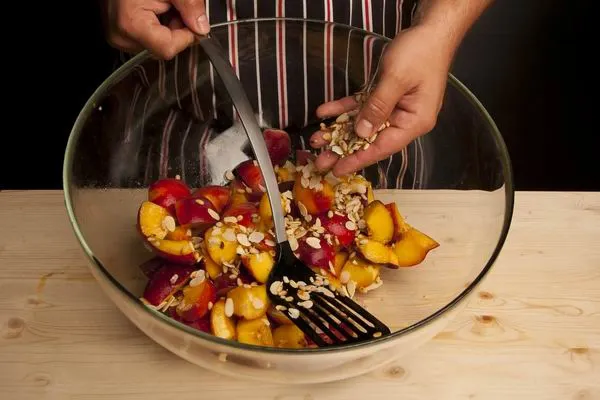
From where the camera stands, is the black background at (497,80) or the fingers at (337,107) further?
the black background at (497,80)

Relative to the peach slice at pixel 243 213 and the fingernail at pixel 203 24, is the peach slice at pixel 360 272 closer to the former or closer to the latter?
the peach slice at pixel 243 213

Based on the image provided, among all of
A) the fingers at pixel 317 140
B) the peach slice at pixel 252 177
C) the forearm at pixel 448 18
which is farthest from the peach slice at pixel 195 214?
the forearm at pixel 448 18

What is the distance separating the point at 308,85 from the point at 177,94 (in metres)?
0.21

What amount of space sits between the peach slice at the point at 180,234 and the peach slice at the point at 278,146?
209 millimetres

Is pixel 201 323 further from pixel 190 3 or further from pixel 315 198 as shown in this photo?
pixel 190 3

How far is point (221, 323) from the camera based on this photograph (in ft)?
2.54

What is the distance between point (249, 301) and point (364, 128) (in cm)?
27

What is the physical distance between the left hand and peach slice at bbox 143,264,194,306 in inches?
9.4

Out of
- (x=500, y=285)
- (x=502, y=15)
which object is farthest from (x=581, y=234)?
(x=502, y=15)

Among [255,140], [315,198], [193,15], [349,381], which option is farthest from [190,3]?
[349,381]

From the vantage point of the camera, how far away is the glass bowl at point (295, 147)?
723mm

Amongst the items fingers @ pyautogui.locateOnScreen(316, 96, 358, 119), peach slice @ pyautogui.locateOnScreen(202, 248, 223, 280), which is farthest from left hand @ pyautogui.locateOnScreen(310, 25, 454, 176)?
peach slice @ pyautogui.locateOnScreen(202, 248, 223, 280)

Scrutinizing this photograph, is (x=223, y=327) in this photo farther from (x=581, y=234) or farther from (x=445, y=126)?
(x=581, y=234)

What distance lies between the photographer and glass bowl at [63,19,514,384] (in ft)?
2.37
